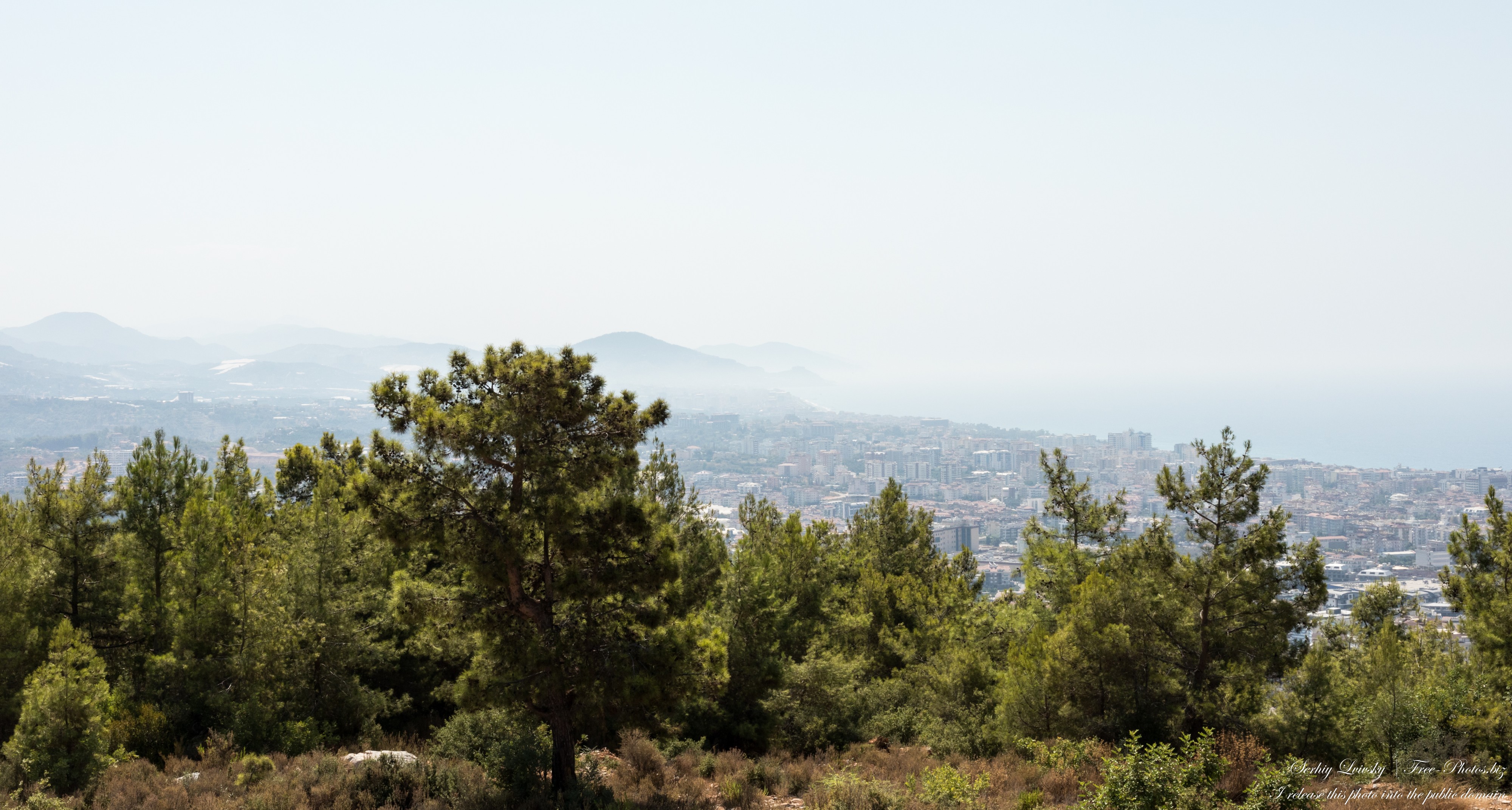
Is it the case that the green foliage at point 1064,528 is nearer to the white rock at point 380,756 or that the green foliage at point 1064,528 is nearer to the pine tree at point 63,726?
the white rock at point 380,756

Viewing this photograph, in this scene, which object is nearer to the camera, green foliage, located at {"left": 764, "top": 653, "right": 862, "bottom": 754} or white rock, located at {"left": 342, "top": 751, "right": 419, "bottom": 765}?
white rock, located at {"left": 342, "top": 751, "right": 419, "bottom": 765}

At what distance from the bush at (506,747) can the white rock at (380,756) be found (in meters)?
0.69

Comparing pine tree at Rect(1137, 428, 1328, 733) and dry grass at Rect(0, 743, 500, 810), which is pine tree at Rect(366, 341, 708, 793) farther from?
pine tree at Rect(1137, 428, 1328, 733)

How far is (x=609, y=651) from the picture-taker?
456 inches

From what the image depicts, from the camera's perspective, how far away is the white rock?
12484 millimetres

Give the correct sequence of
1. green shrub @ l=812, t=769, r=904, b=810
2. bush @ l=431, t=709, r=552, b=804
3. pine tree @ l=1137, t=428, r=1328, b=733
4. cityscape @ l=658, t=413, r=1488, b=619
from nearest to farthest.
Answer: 1. green shrub @ l=812, t=769, r=904, b=810
2. bush @ l=431, t=709, r=552, b=804
3. pine tree @ l=1137, t=428, r=1328, b=733
4. cityscape @ l=658, t=413, r=1488, b=619

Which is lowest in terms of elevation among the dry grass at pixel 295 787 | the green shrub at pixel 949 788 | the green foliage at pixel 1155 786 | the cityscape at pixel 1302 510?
the cityscape at pixel 1302 510

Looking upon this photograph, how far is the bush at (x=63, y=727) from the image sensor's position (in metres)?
11.1

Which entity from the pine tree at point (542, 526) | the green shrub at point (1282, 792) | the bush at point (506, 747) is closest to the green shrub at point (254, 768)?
the bush at point (506, 747)

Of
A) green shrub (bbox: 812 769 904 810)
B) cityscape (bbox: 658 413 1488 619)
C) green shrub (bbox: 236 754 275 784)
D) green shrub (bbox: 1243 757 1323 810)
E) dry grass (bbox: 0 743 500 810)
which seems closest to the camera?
green shrub (bbox: 1243 757 1323 810)

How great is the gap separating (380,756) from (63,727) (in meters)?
4.37

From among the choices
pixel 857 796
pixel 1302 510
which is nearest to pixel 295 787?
pixel 857 796

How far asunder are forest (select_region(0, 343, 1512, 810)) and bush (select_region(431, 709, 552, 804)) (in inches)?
2.5

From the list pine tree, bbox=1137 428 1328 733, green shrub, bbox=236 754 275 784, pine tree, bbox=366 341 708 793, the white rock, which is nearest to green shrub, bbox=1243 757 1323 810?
pine tree, bbox=1137 428 1328 733
